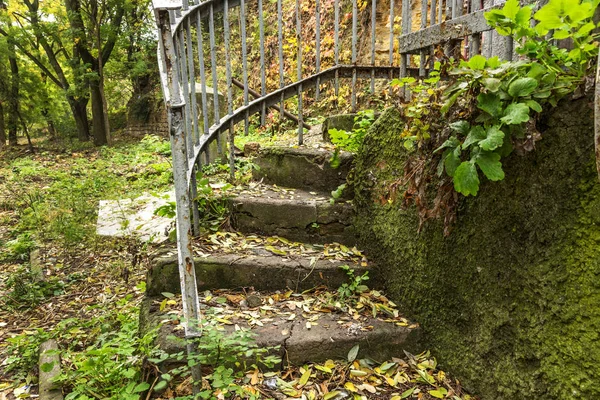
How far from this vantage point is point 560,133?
1385 mm

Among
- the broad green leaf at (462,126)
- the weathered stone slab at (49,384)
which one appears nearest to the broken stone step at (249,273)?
the weathered stone slab at (49,384)

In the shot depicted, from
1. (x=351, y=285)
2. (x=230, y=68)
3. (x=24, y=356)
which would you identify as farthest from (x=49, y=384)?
(x=230, y=68)

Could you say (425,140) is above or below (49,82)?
below

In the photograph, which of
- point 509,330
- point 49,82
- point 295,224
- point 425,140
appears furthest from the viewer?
point 49,82

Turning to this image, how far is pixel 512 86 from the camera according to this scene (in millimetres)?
1387

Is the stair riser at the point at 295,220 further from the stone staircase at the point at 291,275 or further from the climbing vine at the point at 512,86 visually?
the climbing vine at the point at 512,86

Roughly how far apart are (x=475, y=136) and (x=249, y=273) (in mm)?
1425

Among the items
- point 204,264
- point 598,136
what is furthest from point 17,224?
point 598,136

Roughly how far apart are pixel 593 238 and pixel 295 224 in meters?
1.72

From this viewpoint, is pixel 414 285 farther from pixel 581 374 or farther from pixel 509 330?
pixel 581 374

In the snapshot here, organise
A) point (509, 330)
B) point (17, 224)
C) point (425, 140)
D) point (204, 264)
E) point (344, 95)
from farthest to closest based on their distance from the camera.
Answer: point (344, 95) < point (17, 224) < point (204, 264) < point (425, 140) < point (509, 330)

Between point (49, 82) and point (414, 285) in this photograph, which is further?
point (49, 82)

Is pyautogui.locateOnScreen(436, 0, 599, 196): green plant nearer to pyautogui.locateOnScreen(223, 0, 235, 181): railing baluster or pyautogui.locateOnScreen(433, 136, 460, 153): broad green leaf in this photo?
pyautogui.locateOnScreen(433, 136, 460, 153): broad green leaf

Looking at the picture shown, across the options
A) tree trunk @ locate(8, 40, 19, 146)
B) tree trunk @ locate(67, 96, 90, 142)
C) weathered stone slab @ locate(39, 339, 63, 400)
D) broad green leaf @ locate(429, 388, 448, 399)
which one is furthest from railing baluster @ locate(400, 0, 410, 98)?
tree trunk @ locate(8, 40, 19, 146)
